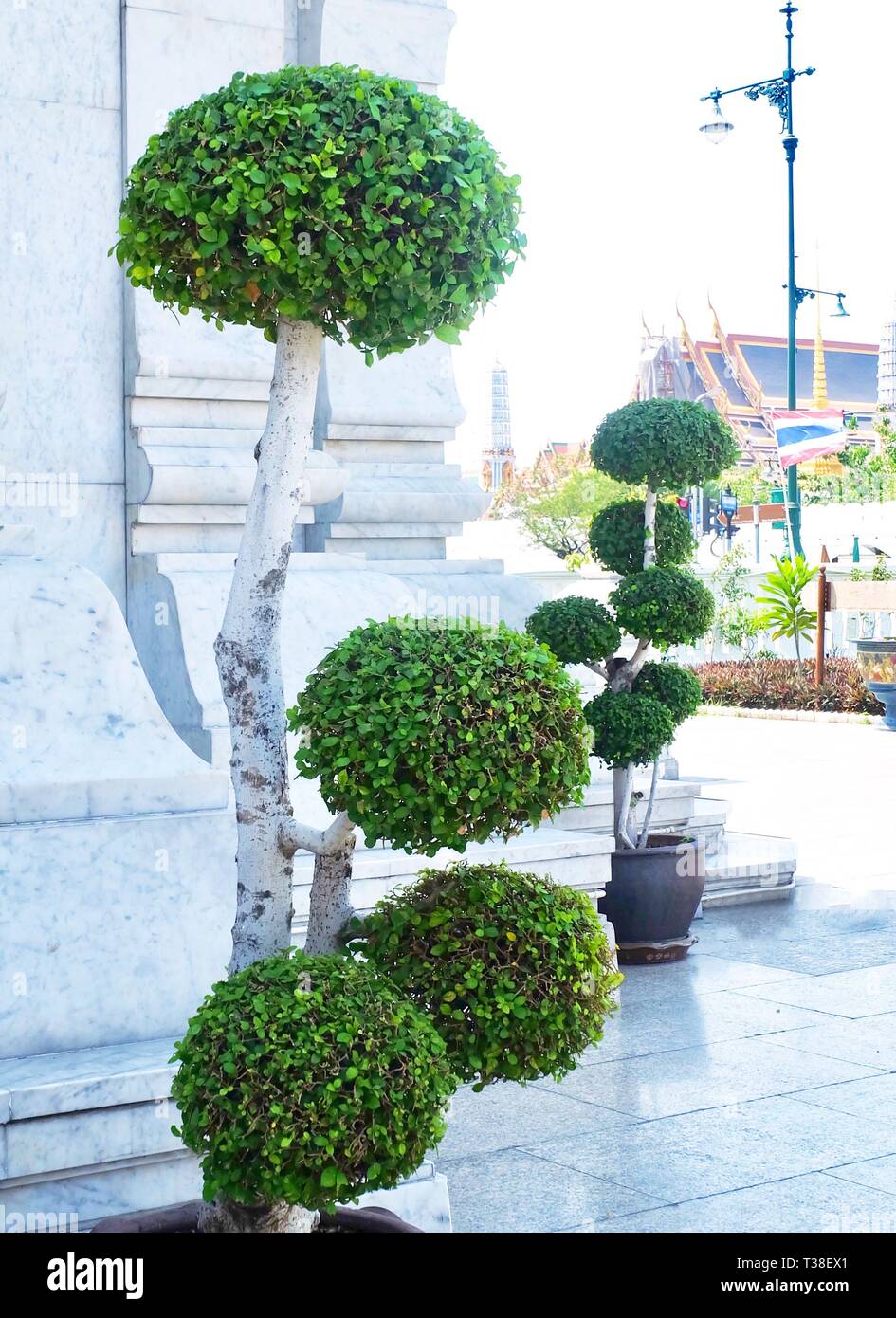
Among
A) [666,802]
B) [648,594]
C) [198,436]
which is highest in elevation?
[198,436]

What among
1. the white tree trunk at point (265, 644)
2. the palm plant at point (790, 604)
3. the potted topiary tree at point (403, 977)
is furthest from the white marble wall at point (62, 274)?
the palm plant at point (790, 604)

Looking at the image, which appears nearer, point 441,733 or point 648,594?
point 441,733

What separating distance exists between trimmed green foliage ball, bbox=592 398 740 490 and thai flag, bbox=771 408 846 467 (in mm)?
19814

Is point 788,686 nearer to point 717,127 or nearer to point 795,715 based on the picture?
point 795,715

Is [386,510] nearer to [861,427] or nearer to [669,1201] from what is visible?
[669,1201]

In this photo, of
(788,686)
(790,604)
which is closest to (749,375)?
(790,604)

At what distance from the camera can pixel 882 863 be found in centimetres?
937

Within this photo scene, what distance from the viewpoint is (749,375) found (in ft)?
237

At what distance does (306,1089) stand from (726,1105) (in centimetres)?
259

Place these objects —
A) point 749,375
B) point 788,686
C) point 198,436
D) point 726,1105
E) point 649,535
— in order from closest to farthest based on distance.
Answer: point 726,1105, point 198,436, point 649,535, point 788,686, point 749,375

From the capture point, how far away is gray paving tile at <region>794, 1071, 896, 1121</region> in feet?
16.4

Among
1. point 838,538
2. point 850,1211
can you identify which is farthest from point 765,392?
point 850,1211

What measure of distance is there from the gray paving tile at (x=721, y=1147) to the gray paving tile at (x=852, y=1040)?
1.99ft

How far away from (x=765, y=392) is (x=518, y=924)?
7266 centimetres
